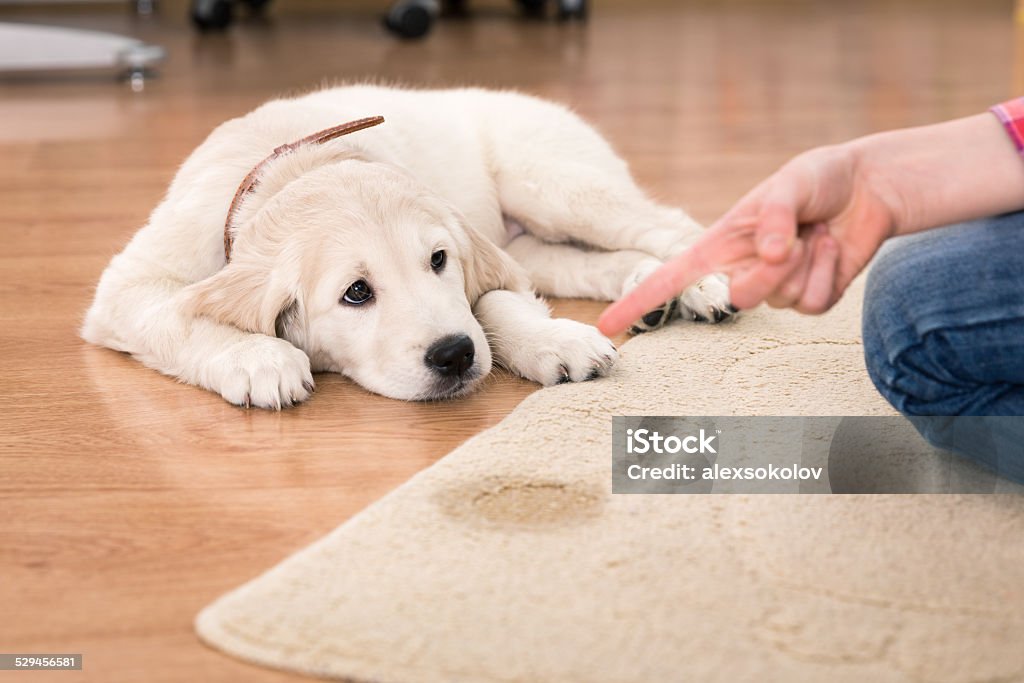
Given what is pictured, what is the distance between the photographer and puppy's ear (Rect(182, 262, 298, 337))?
5.86ft

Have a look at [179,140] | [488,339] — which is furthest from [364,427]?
[179,140]

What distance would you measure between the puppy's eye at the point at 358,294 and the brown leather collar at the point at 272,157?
0.22 m

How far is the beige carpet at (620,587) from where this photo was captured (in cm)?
112

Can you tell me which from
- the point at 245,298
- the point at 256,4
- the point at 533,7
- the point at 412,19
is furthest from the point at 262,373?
the point at 256,4

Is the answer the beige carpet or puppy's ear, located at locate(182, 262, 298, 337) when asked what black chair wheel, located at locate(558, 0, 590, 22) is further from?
the beige carpet

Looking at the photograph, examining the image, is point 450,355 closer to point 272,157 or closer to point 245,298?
point 245,298

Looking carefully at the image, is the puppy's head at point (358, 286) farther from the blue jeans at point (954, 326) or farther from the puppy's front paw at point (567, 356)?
the blue jeans at point (954, 326)

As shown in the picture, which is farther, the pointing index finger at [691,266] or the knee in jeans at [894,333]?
the knee in jeans at [894,333]

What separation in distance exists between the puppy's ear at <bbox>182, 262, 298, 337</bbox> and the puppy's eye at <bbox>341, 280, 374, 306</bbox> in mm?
79

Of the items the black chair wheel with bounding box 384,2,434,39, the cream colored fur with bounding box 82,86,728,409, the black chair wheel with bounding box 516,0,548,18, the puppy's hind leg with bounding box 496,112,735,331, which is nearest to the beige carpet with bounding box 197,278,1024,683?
the cream colored fur with bounding box 82,86,728,409

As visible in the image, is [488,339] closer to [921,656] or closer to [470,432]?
[470,432]

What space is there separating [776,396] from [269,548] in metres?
0.77

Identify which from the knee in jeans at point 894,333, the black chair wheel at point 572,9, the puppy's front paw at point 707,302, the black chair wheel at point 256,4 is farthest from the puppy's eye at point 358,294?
the black chair wheel at point 256,4

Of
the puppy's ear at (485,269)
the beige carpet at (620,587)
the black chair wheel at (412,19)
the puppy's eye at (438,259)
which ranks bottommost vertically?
the beige carpet at (620,587)
